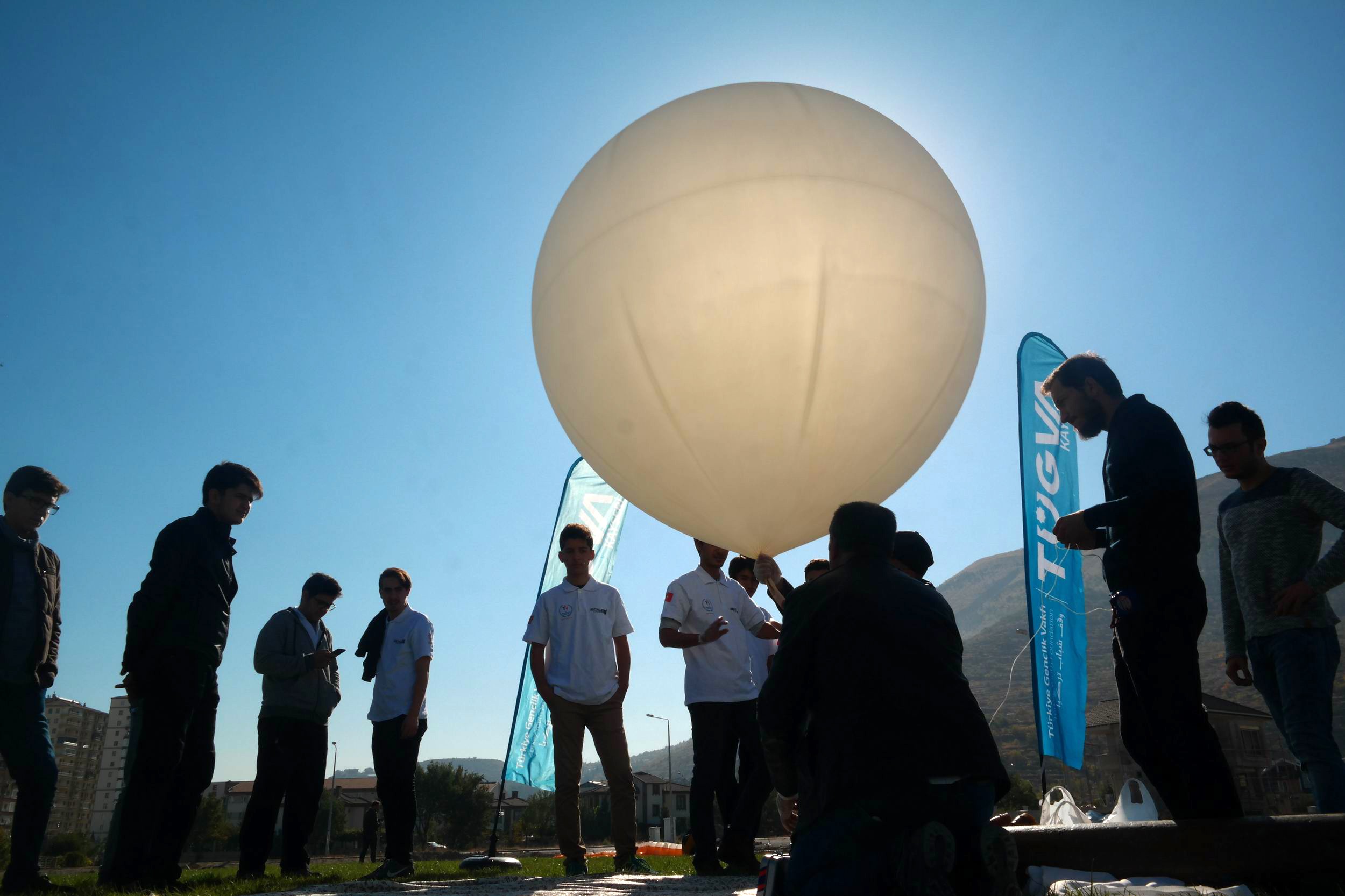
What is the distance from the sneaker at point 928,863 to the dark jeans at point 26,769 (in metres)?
3.53

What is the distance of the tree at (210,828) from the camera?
49.3 m

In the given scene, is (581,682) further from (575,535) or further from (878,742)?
(878,742)

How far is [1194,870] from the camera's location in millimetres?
2035

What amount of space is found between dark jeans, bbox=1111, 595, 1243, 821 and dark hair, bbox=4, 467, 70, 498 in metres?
4.58

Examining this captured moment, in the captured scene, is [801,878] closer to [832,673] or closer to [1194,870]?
[832,673]

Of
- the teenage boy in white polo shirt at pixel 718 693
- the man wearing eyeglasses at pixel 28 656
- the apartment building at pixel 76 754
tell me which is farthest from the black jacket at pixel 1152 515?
the apartment building at pixel 76 754

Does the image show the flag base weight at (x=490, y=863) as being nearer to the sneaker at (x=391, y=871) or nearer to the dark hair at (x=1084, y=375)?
the sneaker at (x=391, y=871)

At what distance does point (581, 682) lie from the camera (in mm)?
4359

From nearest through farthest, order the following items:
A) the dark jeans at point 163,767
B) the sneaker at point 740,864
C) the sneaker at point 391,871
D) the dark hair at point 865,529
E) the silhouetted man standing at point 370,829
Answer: the dark hair at point 865,529, the dark jeans at point 163,767, the sneaker at point 740,864, the sneaker at point 391,871, the silhouetted man standing at point 370,829

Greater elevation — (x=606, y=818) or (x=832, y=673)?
(x=832, y=673)

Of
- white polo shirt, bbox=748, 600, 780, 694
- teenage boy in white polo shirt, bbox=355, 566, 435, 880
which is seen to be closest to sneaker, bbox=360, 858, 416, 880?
teenage boy in white polo shirt, bbox=355, 566, 435, 880

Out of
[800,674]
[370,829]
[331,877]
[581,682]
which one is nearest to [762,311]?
[800,674]

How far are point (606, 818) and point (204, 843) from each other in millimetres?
27981

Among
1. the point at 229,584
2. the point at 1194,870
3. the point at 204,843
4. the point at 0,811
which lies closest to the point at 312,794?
the point at 229,584
